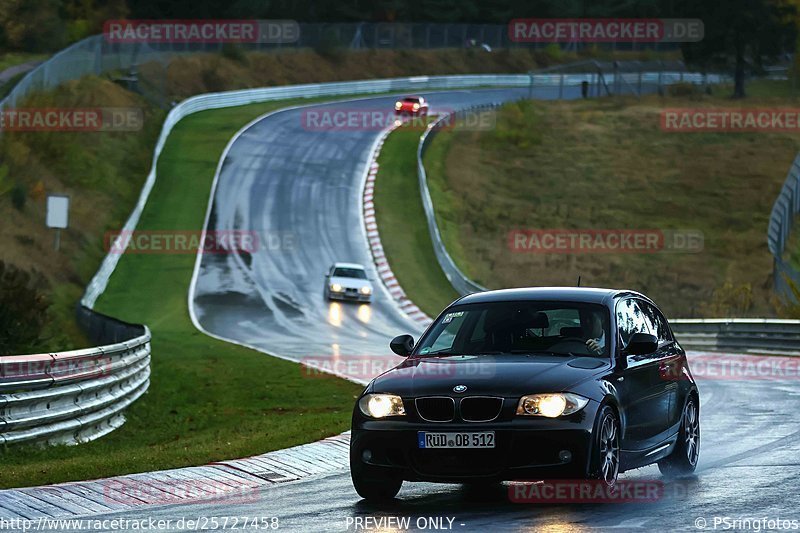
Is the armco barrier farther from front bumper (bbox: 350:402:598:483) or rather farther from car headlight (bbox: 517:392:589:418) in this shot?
car headlight (bbox: 517:392:589:418)

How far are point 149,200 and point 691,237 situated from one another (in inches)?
847

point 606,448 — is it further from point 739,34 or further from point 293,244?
point 739,34

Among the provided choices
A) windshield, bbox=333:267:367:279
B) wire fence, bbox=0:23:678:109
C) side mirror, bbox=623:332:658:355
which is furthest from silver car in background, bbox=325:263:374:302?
side mirror, bbox=623:332:658:355

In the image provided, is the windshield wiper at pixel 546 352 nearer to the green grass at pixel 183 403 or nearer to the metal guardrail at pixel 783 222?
the green grass at pixel 183 403

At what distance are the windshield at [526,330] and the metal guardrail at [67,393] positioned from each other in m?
4.74

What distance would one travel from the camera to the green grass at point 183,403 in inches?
508

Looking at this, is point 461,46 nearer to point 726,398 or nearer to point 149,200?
point 149,200

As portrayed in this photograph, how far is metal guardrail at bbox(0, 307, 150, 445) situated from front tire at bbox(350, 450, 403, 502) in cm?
481

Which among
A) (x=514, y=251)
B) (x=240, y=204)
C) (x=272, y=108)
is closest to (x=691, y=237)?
(x=514, y=251)

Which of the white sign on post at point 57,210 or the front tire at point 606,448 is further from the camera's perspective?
the white sign on post at point 57,210

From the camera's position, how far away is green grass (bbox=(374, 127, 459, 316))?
44.5m

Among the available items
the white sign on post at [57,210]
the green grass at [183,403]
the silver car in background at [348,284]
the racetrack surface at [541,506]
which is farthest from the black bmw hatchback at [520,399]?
the silver car in background at [348,284]

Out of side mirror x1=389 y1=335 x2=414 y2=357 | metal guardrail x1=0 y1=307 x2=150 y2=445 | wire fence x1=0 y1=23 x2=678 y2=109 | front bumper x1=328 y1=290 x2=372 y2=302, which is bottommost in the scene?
front bumper x1=328 y1=290 x2=372 y2=302

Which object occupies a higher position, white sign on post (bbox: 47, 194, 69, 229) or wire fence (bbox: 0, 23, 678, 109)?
wire fence (bbox: 0, 23, 678, 109)
